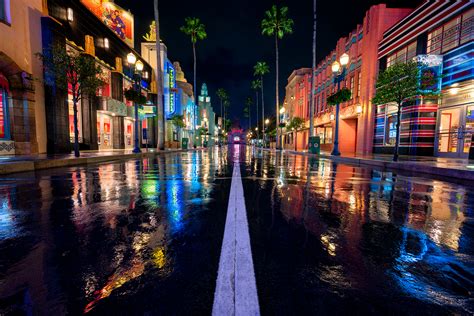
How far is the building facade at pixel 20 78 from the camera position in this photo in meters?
14.5

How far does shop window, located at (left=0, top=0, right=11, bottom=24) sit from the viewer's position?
46.5ft

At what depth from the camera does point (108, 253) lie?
7.89ft

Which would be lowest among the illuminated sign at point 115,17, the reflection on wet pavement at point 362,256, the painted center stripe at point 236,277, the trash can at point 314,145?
the reflection on wet pavement at point 362,256

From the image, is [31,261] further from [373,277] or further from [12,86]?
[12,86]

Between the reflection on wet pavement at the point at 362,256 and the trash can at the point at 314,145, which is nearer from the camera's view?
the reflection on wet pavement at the point at 362,256

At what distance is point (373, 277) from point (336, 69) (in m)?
18.8

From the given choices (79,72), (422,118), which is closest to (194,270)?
(79,72)

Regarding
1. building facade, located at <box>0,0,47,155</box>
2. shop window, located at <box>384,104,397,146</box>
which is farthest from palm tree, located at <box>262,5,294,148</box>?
building facade, located at <box>0,0,47,155</box>

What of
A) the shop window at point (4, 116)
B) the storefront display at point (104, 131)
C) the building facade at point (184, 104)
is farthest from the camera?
the building facade at point (184, 104)

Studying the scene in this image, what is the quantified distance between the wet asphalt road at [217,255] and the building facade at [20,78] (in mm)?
14289

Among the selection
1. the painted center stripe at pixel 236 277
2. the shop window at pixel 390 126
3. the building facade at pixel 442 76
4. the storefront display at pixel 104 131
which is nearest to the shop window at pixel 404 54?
the building facade at pixel 442 76

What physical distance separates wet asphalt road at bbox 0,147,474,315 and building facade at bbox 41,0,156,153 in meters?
13.5

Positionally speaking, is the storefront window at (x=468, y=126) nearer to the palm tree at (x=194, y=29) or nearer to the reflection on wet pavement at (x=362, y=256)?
the reflection on wet pavement at (x=362, y=256)

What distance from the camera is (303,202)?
185 inches
